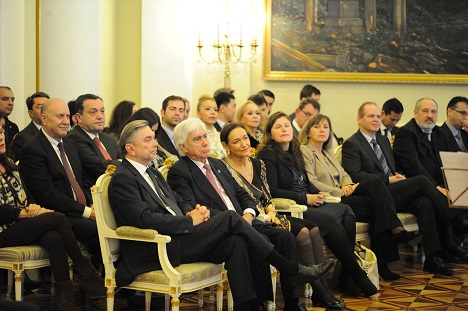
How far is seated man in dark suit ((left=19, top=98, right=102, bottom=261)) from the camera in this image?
6098 mm

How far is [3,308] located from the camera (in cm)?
397

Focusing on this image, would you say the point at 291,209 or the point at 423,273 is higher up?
the point at 291,209

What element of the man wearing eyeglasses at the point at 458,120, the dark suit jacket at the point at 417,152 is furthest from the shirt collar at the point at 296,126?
the man wearing eyeglasses at the point at 458,120

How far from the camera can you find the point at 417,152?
8797 mm

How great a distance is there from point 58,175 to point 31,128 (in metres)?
1.38

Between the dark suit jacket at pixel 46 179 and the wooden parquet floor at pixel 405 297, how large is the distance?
75 centimetres

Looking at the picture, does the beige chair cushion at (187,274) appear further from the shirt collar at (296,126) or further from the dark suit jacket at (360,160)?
the shirt collar at (296,126)

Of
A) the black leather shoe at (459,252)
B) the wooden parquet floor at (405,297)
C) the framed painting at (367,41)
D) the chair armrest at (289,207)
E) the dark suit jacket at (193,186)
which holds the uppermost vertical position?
the framed painting at (367,41)

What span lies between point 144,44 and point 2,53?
286cm

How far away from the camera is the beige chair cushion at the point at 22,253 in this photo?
18.4ft

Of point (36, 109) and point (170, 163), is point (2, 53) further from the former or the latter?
point (170, 163)

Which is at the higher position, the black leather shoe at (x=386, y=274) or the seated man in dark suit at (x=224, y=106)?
the seated man in dark suit at (x=224, y=106)

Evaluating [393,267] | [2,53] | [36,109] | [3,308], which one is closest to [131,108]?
[36,109]

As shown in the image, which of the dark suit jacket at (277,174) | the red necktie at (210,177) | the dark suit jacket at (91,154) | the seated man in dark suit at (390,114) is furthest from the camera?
the seated man in dark suit at (390,114)
